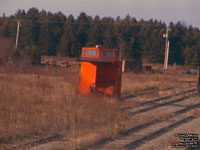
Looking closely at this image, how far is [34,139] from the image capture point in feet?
24.8

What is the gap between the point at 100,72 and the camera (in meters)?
14.5

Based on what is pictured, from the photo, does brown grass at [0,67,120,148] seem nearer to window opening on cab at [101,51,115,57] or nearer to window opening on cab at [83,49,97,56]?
window opening on cab at [83,49,97,56]

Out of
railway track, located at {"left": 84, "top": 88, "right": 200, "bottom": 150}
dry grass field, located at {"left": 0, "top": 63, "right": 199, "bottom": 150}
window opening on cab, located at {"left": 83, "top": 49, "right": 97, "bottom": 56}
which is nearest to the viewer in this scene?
railway track, located at {"left": 84, "top": 88, "right": 200, "bottom": 150}

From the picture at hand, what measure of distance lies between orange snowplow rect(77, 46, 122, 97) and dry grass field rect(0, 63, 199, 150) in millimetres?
623

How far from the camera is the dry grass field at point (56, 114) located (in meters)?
7.67

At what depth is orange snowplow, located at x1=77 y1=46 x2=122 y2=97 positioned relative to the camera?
45.1 feet

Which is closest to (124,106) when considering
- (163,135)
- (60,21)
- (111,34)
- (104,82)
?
(104,82)

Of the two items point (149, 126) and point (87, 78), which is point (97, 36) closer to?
point (87, 78)

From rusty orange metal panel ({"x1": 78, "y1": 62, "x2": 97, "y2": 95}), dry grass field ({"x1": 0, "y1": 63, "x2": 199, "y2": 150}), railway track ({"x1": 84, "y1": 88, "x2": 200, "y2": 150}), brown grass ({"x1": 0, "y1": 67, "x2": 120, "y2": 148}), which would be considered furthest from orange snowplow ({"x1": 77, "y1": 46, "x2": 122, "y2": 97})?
railway track ({"x1": 84, "y1": 88, "x2": 200, "y2": 150})

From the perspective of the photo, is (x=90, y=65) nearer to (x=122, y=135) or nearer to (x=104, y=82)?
(x=104, y=82)

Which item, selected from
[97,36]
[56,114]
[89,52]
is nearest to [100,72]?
[89,52]

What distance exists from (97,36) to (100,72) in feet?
96.7

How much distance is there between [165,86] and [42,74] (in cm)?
675

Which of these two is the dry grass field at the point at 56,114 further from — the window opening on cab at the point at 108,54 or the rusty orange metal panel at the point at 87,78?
the window opening on cab at the point at 108,54
